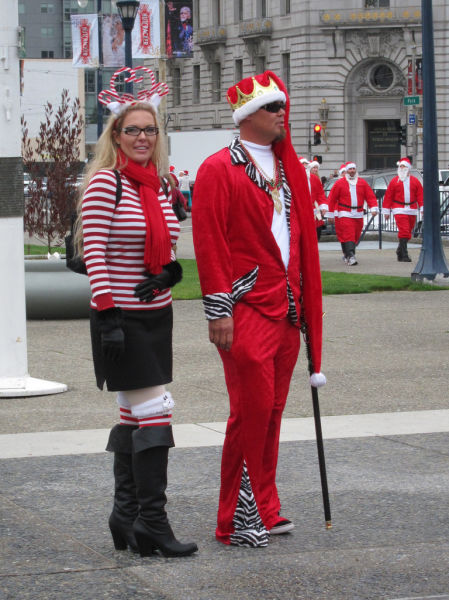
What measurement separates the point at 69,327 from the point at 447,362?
4274 mm

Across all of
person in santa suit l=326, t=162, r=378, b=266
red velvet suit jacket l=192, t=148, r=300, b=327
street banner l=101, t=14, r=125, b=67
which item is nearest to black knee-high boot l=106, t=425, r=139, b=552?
red velvet suit jacket l=192, t=148, r=300, b=327

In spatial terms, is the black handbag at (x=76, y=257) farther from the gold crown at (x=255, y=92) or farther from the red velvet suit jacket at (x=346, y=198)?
the red velvet suit jacket at (x=346, y=198)

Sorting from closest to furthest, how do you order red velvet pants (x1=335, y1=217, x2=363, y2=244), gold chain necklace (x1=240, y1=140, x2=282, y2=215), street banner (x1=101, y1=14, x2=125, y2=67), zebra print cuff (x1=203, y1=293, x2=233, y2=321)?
zebra print cuff (x1=203, y1=293, x2=233, y2=321) < gold chain necklace (x1=240, y1=140, x2=282, y2=215) < red velvet pants (x1=335, y1=217, x2=363, y2=244) < street banner (x1=101, y1=14, x2=125, y2=67)

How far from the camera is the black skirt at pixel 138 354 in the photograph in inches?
200

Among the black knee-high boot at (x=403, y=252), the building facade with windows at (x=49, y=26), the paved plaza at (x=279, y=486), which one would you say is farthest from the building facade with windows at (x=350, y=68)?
the paved plaza at (x=279, y=486)

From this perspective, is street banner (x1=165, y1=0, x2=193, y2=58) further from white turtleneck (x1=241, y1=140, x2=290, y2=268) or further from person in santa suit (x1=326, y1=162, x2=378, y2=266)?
white turtleneck (x1=241, y1=140, x2=290, y2=268)

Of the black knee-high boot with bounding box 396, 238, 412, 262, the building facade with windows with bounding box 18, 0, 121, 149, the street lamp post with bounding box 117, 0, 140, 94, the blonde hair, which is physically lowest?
the black knee-high boot with bounding box 396, 238, 412, 262

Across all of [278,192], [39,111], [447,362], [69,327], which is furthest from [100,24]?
[39,111]

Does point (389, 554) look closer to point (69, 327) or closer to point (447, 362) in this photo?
point (447, 362)

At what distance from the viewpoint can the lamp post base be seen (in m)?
9.02

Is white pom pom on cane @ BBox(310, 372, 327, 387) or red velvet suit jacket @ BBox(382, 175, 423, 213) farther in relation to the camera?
red velvet suit jacket @ BBox(382, 175, 423, 213)

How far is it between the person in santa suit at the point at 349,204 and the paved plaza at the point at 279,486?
11.3 m

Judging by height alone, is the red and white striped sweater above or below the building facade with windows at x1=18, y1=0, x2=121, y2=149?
below

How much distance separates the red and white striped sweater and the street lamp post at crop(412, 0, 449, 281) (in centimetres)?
1269
